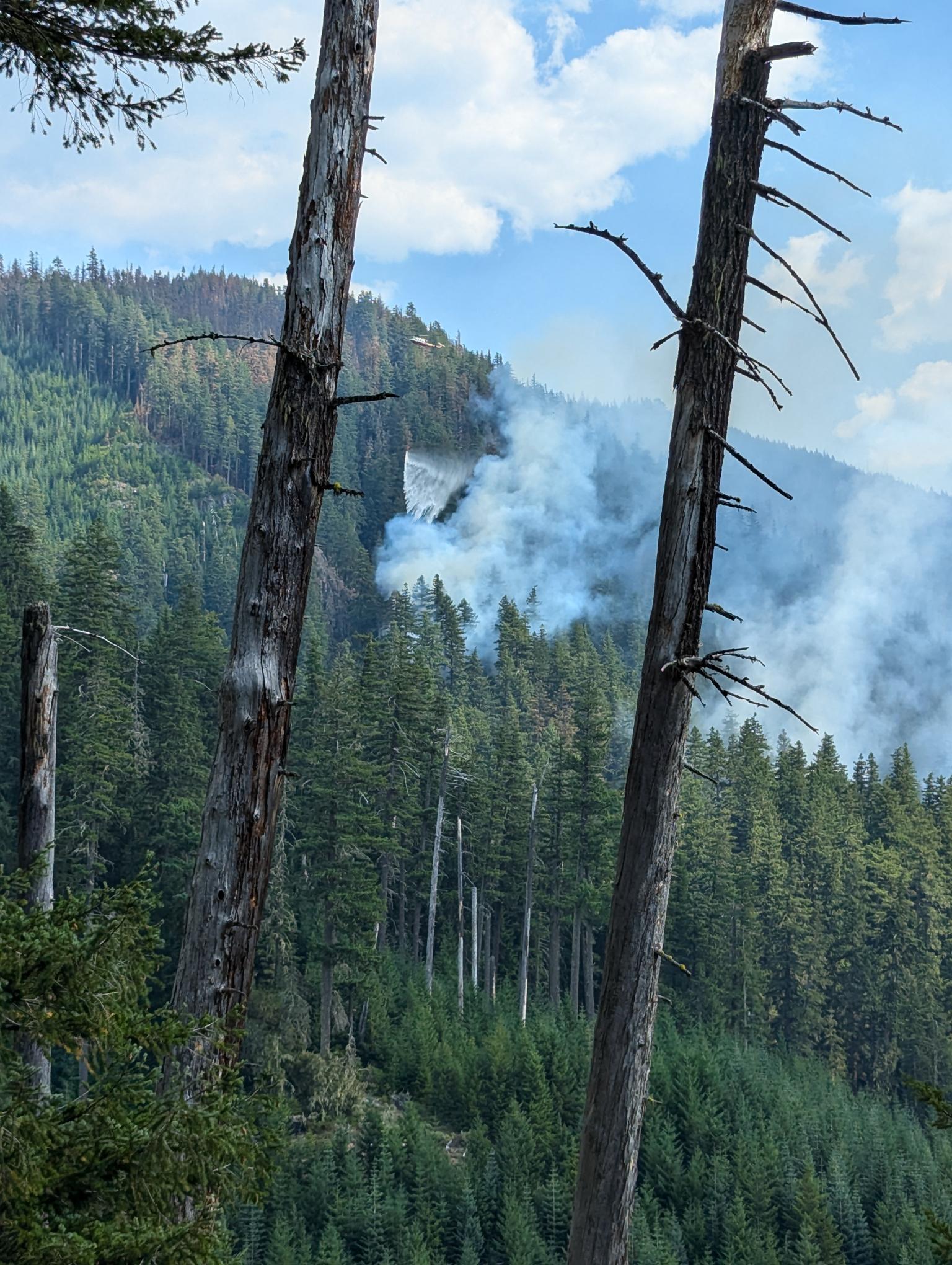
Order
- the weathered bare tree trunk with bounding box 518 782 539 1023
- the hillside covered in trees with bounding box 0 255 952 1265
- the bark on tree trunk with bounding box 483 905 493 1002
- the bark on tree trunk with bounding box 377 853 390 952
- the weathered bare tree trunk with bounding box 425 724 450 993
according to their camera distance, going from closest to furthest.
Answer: the hillside covered in trees with bounding box 0 255 952 1265 → the weathered bare tree trunk with bounding box 518 782 539 1023 → the weathered bare tree trunk with bounding box 425 724 450 993 → the bark on tree trunk with bounding box 377 853 390 952 → the bark on tree trunk with bounding box 483 905 493 1002

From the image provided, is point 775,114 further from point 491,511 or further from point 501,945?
point 491,511

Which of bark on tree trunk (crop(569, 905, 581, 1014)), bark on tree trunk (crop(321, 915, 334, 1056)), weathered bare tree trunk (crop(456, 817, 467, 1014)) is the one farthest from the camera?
bark on tree trunk (crop(569, 905, 581, 1014))

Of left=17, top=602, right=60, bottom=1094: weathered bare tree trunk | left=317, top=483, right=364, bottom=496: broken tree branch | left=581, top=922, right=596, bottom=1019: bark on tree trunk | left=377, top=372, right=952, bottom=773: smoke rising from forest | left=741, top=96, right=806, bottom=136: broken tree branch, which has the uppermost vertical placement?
left=377, top=372, right=952, bottom=773: smoke rising from forest

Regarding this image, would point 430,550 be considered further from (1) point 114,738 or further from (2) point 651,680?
(2) point 651,680

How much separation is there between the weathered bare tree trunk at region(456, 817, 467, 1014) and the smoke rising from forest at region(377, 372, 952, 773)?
146 ft

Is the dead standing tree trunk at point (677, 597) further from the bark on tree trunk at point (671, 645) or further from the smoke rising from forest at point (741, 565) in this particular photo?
the smoke rising from forest at point (741, 565)

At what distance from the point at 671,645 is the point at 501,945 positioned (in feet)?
134

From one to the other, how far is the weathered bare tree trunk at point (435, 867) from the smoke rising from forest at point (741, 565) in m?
46.1

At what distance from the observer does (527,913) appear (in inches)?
1495

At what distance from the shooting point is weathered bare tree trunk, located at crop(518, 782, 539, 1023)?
36594mm

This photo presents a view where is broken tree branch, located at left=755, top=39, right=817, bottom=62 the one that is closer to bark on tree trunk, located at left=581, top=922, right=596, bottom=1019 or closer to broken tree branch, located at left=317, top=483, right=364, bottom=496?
broken tree branch, located at left=317, top=483, right=364, bottom=496

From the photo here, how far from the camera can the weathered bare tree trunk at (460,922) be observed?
36094mm

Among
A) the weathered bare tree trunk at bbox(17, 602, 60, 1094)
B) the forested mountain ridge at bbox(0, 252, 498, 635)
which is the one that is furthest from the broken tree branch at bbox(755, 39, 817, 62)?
the forested mountain ridge at bbox(0, 252, 498, 635)

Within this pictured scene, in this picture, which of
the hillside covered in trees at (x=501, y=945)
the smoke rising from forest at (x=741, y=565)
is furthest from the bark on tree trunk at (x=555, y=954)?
the smoke rising from forest at (x=741, y=565)
